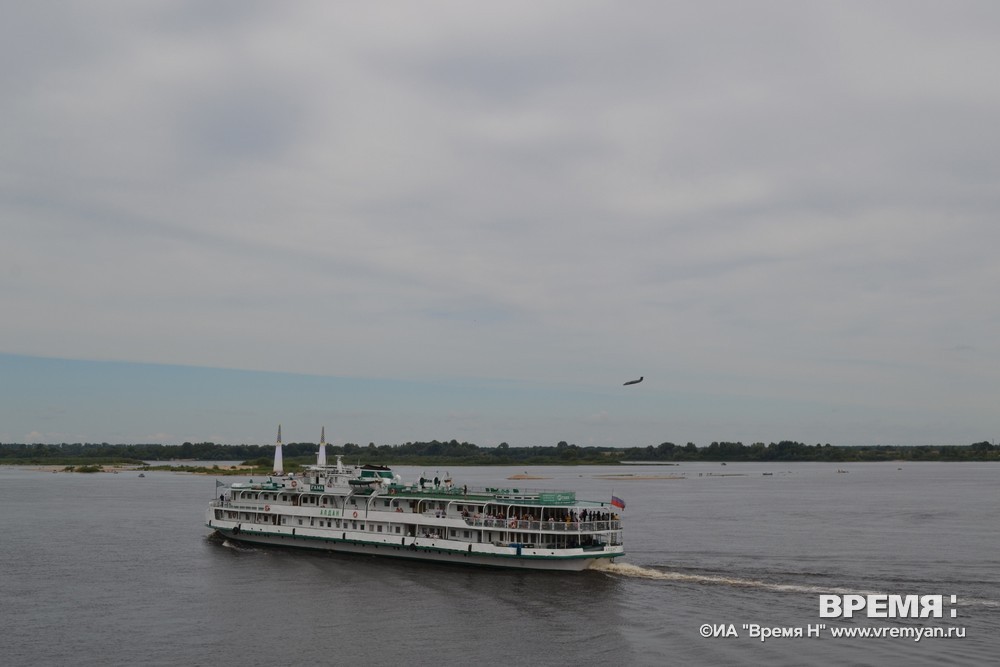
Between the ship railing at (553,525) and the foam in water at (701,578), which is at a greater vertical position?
the ship railing at (553,525)

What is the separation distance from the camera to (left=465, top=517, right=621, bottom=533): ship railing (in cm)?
6159

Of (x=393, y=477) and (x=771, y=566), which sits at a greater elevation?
(x=393, y=477)

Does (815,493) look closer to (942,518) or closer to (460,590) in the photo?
(942,518)

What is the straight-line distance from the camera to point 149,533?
85.4m

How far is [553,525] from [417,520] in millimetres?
11291

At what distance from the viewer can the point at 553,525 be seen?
61844 millimetres

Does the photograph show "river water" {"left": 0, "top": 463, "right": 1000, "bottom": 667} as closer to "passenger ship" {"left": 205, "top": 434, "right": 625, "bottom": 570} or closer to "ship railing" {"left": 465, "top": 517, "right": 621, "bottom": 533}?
"passenger ship" {"left": 205, "top": 434, "right": 625, "bottom": 570}

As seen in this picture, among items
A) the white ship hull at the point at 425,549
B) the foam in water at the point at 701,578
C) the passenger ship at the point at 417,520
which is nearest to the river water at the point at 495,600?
the foam in water at the point at 701,578

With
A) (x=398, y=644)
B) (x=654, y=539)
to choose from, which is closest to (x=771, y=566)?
(x=654, y=539)

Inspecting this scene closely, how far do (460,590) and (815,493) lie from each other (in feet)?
352

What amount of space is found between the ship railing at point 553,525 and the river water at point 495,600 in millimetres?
2888

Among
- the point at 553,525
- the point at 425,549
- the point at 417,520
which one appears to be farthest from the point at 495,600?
the point at 417,520

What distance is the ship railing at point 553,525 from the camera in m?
61.6

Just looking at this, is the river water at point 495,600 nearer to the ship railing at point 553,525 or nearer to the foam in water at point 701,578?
the foam in water at point 701,578
